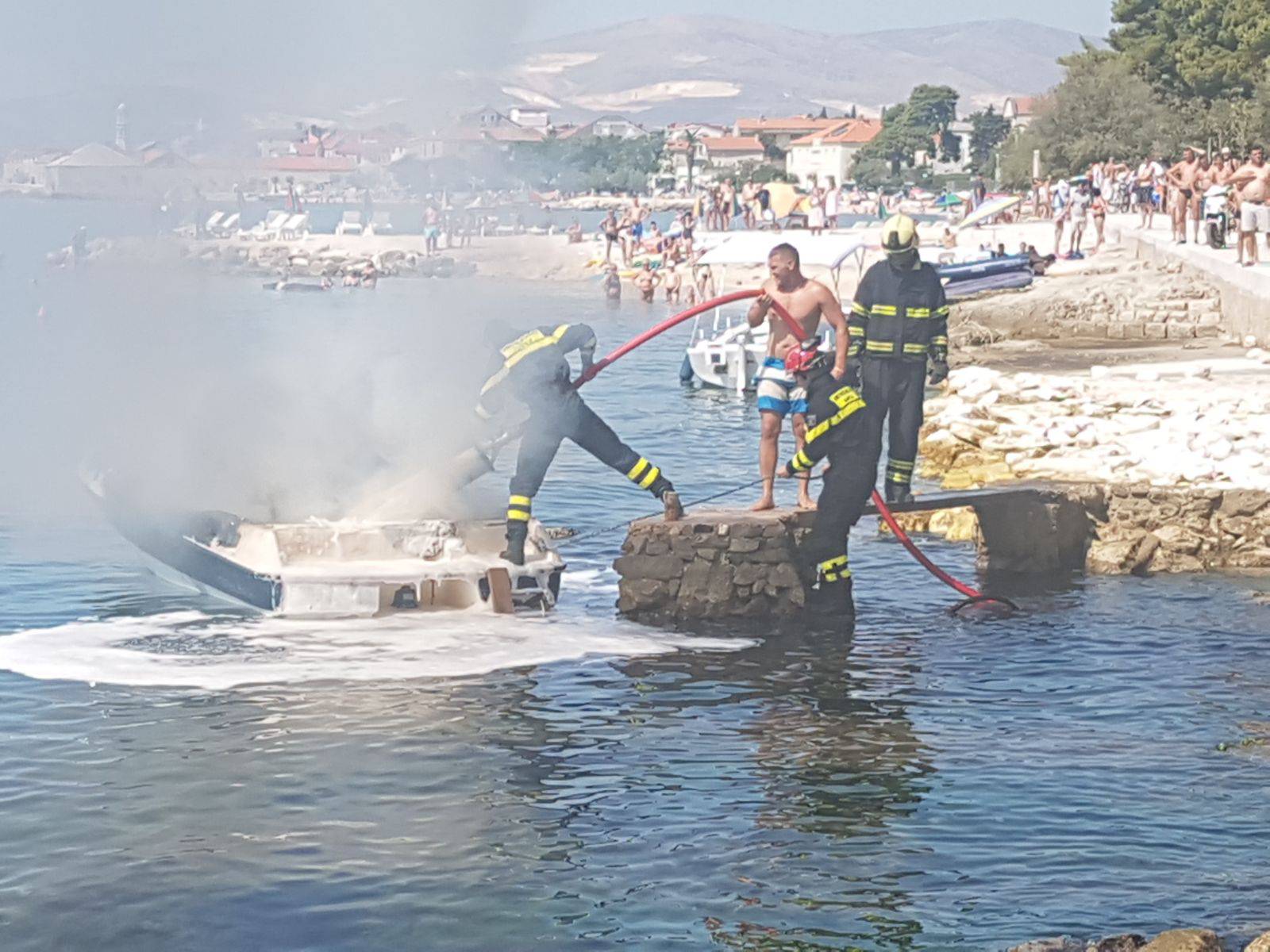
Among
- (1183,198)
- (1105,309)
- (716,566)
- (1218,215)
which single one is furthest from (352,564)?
(1183,198)

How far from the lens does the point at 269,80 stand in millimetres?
19406

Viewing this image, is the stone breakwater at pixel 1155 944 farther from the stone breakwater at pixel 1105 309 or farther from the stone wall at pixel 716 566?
the stone breakwater at pixel 1105 309

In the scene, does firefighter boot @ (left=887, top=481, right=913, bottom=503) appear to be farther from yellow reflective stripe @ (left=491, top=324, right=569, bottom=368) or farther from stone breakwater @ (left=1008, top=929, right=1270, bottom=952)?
stone breakwater @ (left=1008, top=929, right=1270, bottom=952)

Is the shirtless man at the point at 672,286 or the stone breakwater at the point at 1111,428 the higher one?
the shirtless man at the point at 672,286

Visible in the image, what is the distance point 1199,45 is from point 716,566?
6135cm

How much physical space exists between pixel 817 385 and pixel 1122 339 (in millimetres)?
22311

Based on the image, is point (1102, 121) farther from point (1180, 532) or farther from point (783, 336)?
point (783, 336)

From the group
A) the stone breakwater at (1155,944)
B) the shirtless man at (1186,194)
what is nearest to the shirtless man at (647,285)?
the shirtless man at (1186,194)

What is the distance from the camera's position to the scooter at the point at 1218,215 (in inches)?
1414

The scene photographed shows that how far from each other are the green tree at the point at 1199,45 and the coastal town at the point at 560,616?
39606mm

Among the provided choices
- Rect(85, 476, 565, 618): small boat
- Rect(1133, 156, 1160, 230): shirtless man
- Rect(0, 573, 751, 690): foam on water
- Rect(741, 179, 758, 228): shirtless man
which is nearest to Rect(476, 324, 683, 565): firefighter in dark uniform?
Rect(85, 476, 565, 618): small boat

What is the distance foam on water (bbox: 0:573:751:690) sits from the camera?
47.3ft

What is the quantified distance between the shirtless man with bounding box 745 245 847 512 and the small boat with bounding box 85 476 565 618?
2.04 metres

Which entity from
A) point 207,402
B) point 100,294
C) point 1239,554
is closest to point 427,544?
point 207,402
